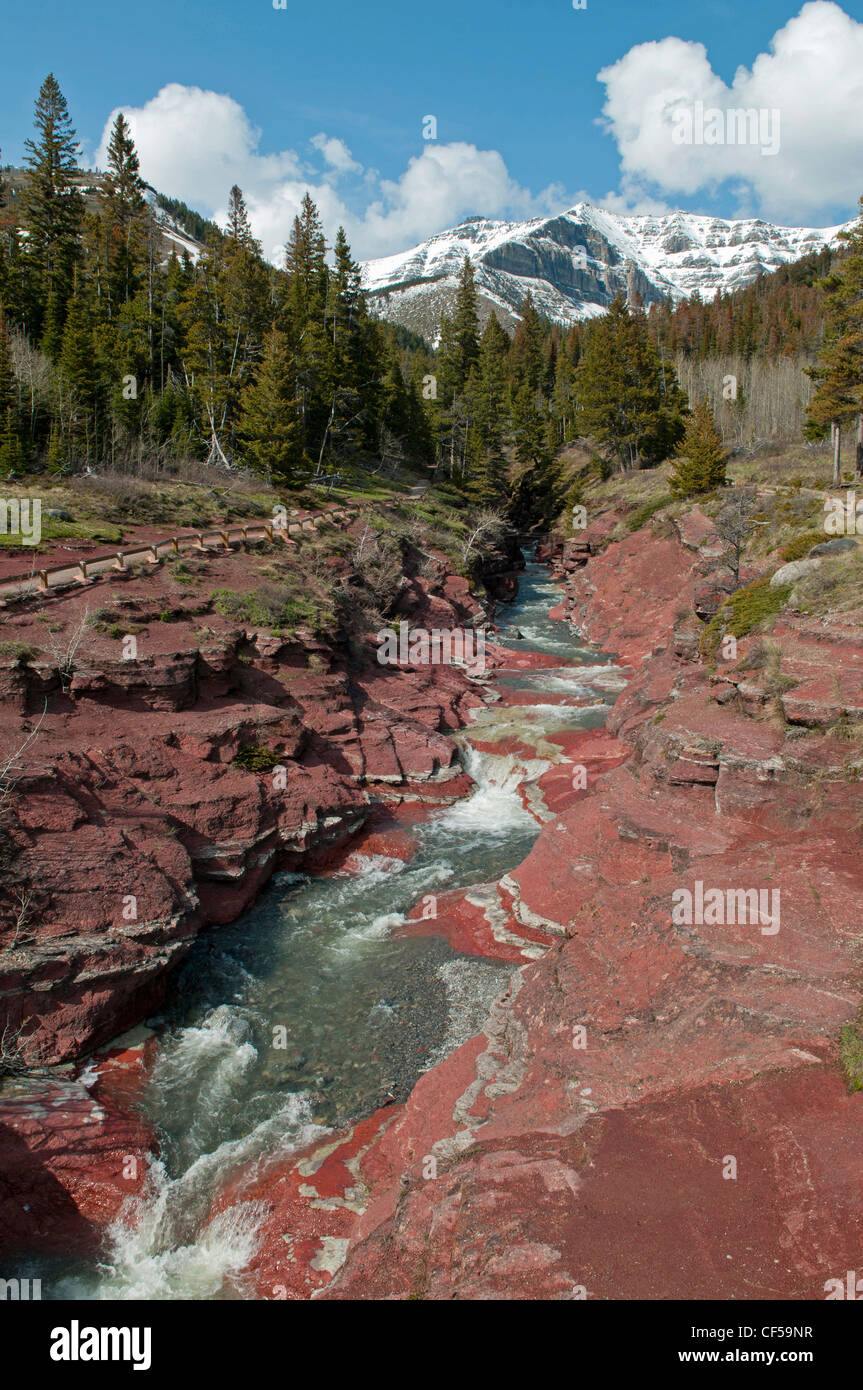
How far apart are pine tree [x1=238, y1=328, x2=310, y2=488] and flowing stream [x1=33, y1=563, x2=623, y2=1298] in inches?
1133

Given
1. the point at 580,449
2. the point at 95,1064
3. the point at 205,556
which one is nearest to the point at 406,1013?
the point at 95,1064

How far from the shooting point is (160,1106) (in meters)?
11.5

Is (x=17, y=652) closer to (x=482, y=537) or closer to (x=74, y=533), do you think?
(x=74, y=533)

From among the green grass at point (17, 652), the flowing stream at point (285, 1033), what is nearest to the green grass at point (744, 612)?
the flowing stream at point (285, 1033)

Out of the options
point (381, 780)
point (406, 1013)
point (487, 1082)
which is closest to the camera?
point (487, 1082)

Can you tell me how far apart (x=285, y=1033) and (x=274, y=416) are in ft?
118

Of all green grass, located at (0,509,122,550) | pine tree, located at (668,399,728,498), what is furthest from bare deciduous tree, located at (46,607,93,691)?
pine tree, located at (668,399,728,498)

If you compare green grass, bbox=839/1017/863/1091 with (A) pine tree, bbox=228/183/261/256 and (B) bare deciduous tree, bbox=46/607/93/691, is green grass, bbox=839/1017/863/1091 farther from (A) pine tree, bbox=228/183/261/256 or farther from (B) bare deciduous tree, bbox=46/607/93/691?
(A) pine tree, bbox=228/183/261/256

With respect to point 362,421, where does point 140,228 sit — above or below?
above

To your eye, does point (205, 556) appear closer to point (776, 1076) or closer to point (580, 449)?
point (776, 1076)

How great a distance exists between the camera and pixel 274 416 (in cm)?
4134

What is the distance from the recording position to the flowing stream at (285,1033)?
9445 millimetres

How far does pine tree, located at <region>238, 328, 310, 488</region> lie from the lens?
40.7 m
